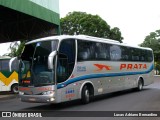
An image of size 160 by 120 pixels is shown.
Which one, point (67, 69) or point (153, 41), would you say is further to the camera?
point (153, 41)

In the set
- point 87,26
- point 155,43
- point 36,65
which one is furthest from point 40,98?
point 155,43

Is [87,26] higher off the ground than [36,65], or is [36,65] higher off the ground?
[87,26]

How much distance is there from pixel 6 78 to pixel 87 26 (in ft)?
117

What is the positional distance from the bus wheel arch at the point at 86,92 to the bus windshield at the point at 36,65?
240 cm

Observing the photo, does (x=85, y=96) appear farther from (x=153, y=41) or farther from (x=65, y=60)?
(x=153, y=41)

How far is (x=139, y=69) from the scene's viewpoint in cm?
2183

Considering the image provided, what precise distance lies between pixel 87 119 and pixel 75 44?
4.87m

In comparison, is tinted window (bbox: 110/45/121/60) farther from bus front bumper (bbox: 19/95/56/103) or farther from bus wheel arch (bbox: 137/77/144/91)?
bus front bumper (bbox: 19/95/56/103)

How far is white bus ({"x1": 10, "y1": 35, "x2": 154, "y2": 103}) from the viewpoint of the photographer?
13.1 metres

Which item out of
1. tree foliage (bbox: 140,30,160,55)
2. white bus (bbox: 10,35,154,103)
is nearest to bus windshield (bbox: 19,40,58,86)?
white bus (bbox: 10,35,154,103)

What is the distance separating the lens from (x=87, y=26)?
57.5 m

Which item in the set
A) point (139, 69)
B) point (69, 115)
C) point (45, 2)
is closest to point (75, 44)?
point (69, 115)

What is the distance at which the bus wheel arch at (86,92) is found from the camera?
49.1ft

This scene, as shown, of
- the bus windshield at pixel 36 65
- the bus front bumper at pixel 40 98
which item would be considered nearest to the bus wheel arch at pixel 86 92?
the bus front bumper at pixel 40 98
